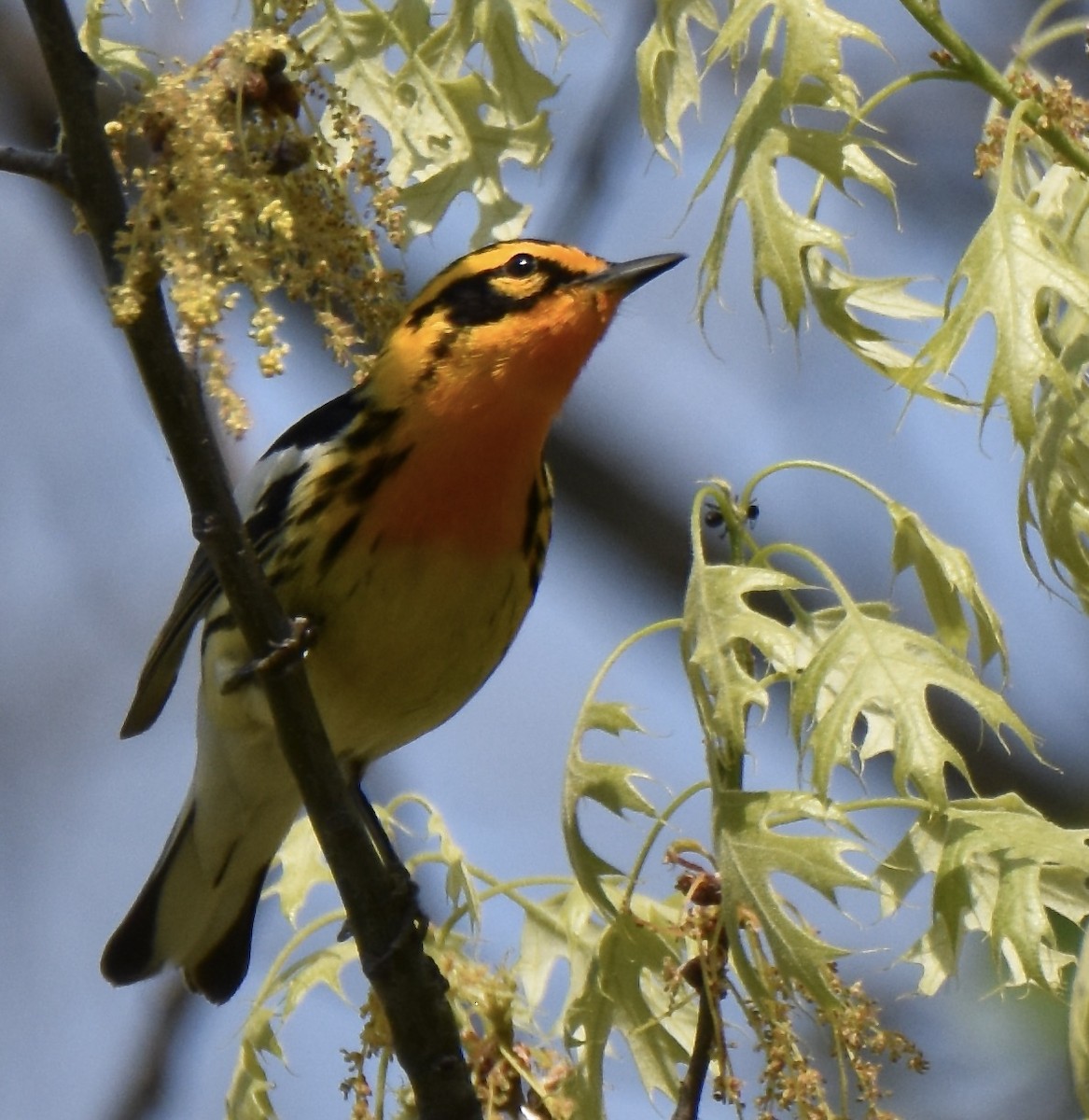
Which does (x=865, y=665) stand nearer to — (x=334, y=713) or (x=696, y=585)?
(x=696, y=585)

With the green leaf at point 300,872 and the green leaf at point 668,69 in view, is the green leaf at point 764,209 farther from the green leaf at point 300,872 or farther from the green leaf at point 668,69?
the green leaf at point 300,872

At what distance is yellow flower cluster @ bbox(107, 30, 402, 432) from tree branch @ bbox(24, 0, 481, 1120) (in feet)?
0.19

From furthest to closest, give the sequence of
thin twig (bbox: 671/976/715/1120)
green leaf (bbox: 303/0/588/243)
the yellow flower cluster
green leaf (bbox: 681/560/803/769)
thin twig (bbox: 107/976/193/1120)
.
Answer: thin twig (bbox: 107/976/193/1120)
green leaf (bbox: 303/0/588/243)
thin twig (bbox: 671/976/715/1120)
green leaf (bbox: 681/560/803/769)
the yellow flower cluster

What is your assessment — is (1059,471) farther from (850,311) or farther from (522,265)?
(522,265)

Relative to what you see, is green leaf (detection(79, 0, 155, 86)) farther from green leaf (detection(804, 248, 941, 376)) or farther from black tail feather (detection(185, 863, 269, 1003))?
black tail feather (detection(185, 863, 269, 1003))

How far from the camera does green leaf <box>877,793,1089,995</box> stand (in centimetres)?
207

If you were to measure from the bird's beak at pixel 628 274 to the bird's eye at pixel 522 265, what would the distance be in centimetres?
13

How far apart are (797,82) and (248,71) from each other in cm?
71

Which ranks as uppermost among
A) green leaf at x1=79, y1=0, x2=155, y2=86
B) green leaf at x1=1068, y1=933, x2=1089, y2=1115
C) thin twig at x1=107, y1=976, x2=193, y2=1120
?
green leaf at x1=79, y1=0, x2=155, y2=86

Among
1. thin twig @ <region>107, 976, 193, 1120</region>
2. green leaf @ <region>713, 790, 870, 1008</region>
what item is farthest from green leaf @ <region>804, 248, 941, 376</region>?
thin twig @ <region>107, 976, 193, 1120</region>

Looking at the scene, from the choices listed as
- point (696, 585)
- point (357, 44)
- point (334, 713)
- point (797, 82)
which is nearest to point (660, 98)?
point (797, 82)

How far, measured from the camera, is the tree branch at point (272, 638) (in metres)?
1.98

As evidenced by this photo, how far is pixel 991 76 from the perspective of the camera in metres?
2.25

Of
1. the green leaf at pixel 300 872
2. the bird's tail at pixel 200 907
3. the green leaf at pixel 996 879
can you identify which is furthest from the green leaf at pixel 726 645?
the bird's tail at pixel 200 907
